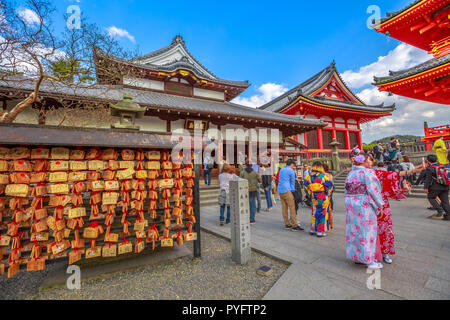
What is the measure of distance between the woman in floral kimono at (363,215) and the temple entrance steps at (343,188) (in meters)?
7.71

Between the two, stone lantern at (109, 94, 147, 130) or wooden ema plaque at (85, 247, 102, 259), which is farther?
stone lantern at (109, 94, 147, 130)

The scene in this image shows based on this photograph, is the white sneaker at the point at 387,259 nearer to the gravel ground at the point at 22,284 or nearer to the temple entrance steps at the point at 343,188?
the gravel ground at the point at 22,284

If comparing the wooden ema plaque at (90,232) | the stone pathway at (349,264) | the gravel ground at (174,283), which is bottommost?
the gravel ground at (174,283)

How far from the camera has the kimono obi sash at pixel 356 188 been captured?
9.51 ft

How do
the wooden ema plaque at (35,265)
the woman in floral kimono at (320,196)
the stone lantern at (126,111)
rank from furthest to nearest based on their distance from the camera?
the woman in floral kimono at (320,196) → the stone lantern at (126,111) → the wooden ema plaque at (35,265)

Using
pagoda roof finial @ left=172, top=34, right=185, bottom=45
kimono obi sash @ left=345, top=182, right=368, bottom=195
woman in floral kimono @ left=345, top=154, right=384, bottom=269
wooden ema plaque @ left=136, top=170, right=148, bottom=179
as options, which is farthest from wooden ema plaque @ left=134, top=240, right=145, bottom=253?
pagoda roof finial @ left=172, top=34, right=185, bottom=45

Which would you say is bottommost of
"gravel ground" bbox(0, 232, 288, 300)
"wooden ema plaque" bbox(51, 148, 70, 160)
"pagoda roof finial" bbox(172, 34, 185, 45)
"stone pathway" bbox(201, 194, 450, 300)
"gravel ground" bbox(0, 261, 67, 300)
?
"gravel ground" bbox(0, 261, 67, 300)

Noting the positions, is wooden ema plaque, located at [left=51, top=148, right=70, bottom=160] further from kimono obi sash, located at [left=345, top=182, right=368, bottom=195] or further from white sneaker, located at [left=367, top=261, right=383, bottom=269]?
white sneaker, located at [left=367, top=261, right=383, bottom=269]

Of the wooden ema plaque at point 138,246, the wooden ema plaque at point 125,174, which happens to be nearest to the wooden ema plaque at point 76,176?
the wooden ema plaque at point 125,174

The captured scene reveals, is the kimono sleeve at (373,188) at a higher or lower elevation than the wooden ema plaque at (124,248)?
higher

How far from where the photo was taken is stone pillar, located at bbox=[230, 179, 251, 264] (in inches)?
129

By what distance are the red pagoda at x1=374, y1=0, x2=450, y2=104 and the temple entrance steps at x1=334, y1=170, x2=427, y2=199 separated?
20.5 feet

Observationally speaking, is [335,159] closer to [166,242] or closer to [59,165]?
[166,242]
